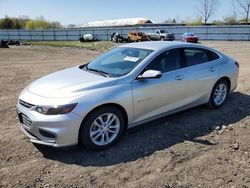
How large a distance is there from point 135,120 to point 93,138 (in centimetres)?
79

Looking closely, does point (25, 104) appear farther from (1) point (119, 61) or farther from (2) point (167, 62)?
(2) point (167, 62)

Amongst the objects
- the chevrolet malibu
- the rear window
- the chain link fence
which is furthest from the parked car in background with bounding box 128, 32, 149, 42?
the chevrolet malibu

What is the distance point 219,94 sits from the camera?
6133 millimetres

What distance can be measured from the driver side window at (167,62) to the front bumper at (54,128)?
162cm

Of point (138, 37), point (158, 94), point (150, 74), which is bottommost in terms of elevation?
point (138, 37)

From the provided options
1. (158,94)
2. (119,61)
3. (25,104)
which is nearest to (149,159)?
(158,94)

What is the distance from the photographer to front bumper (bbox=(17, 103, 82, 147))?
3.78 m

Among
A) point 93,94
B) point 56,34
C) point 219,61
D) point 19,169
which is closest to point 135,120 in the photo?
point 93,94

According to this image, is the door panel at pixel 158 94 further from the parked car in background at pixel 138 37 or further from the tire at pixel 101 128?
the parked car in background at pixel 138 37

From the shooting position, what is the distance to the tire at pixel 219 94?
595cm

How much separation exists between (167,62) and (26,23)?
334 ft

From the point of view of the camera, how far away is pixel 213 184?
3.46 metres

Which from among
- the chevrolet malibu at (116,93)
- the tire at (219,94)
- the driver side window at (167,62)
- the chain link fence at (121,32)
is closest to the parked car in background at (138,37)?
the chain link fence at (121,32)

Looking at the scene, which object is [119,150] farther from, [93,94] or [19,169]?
[19,169]
